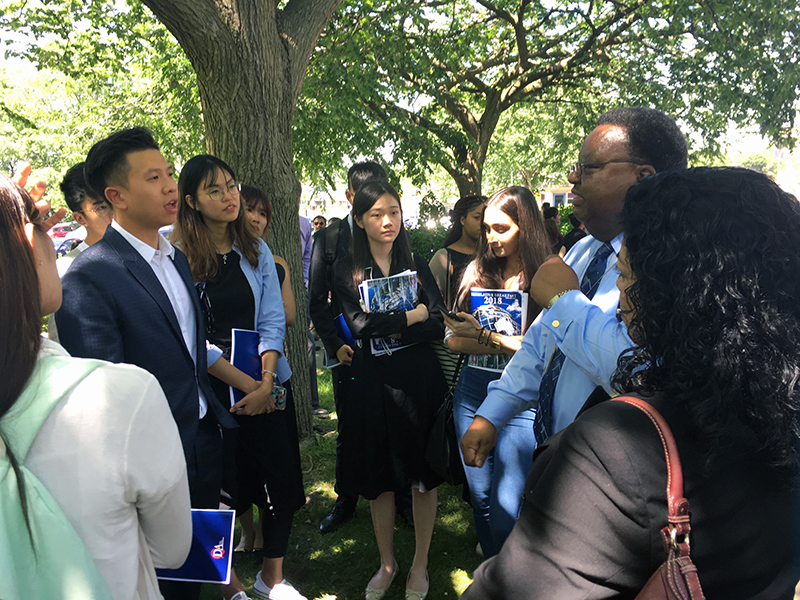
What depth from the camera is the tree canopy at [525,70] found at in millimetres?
8578

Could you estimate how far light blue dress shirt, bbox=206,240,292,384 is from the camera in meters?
2.91

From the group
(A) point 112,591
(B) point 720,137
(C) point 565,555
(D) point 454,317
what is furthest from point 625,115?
(B) point 720,137

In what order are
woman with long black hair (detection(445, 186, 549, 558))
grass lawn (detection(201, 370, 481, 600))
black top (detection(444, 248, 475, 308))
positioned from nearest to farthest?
woman with long black hair (detection(445, 186, 549, 558)) < grass lawn (detection(201, 370, 481, 600)) < black top (detection(444, 248, 475, 308))

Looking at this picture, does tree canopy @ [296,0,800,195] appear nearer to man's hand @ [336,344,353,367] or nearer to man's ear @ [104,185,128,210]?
man's hand @ [336,344,353,367]

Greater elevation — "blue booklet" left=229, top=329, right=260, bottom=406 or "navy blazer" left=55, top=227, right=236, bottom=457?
"navy blazer" left=55, top=227, right=236, bottom=457

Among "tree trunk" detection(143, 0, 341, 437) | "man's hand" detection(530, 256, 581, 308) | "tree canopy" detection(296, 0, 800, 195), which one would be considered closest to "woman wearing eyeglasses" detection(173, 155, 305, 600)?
A: "tree trunk" detection(143, 0, 341, 437)

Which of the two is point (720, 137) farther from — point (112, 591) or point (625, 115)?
point (112, 591)

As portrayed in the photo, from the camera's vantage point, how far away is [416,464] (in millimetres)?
3045

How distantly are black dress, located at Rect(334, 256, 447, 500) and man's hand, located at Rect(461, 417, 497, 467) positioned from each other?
1008 millimetres

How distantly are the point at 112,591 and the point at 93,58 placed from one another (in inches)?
367

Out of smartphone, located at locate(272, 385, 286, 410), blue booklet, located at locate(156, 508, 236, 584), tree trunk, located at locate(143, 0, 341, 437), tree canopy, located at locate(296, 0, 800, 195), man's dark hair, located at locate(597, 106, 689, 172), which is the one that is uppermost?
tree canopy, located at locate(296, 0, 800, 195)

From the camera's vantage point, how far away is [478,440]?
202 centimetres

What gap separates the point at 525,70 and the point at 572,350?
13.2m

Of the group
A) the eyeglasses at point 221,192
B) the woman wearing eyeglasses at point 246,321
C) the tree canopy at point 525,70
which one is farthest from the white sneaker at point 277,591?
the tree canopy at point 525,70
